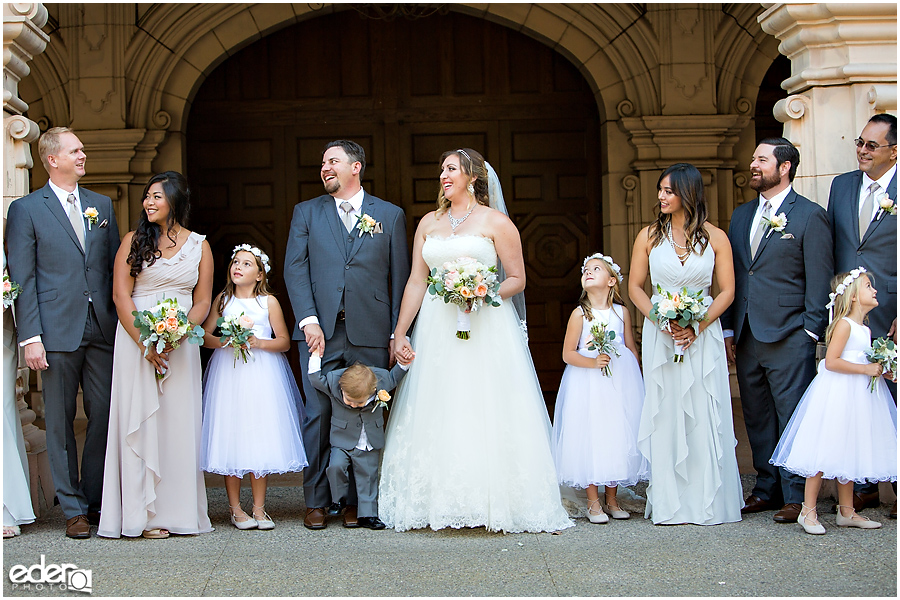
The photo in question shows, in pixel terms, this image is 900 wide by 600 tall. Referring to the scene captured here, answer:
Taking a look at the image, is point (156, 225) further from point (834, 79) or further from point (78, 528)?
point (834, 79)

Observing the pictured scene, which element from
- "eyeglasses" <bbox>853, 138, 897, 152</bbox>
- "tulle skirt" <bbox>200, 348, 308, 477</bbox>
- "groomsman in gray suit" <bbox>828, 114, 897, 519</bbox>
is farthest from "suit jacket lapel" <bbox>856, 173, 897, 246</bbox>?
"tulle skirt" <bbox>200, 348, 308, 477</bbox>

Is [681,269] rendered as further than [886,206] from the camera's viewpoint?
Yes

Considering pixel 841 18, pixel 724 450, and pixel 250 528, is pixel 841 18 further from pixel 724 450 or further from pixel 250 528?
pixel 250 528

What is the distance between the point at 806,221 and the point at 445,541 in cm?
246

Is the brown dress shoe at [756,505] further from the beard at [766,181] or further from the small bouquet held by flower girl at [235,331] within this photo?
the small bouquet held by flower girl at [235,331]

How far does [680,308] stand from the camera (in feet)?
16.1

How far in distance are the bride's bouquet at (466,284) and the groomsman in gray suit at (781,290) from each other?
141cm

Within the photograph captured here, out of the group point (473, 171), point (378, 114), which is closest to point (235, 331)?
point (473, 171)

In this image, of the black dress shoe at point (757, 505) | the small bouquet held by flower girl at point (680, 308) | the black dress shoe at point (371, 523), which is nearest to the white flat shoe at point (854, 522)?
the black dress shoe at point (757, 505)

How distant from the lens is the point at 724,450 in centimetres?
512


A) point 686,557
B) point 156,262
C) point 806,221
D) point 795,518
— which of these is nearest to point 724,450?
point 795,518

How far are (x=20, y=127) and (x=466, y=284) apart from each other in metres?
2.59

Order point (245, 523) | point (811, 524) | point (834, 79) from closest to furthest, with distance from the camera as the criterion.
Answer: point (811, 524), point (245, 523), point (834, 79)

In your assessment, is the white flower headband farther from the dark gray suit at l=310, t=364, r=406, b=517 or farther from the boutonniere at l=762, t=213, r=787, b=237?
the dark gray suit at l=310, t=364, r=406, b=517
